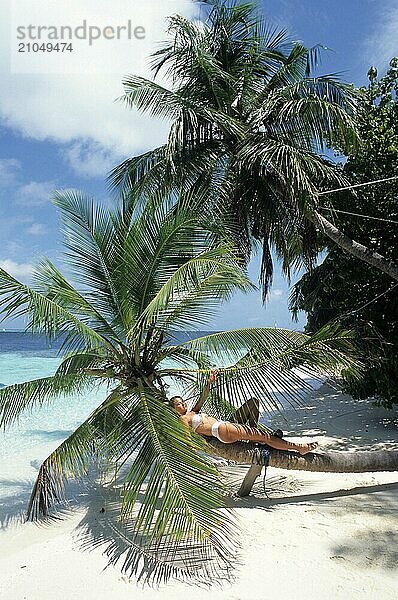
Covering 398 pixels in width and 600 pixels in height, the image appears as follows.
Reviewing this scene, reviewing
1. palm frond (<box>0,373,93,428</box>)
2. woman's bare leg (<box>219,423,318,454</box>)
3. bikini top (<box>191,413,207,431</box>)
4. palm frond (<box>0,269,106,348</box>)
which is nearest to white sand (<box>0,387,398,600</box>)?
woman's bare leg (<box>219,423,318,454</box>)

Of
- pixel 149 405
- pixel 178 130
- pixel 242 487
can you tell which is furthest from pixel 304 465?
pixel 178 130

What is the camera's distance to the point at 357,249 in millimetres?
8375

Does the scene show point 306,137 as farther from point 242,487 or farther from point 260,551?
point 260,551

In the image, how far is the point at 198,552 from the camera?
16.0ft

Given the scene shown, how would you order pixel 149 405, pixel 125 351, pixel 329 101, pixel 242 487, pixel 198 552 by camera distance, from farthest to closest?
pixel 329 101 < pixel 242 487 < pixel 125 351 < pixel 149 405 < pixel 198 552

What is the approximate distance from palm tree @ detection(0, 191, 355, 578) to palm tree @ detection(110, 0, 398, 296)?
2.93m

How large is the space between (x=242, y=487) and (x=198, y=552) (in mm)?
1647

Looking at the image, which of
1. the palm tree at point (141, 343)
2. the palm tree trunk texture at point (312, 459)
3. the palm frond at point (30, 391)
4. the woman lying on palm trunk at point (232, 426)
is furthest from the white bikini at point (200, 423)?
the palm frond at point (30, 391)

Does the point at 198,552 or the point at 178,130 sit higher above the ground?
the point at 178,130

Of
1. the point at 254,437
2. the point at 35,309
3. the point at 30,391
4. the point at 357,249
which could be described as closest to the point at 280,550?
the point at 254,437

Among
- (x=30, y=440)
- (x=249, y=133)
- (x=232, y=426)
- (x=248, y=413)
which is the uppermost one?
(x=249, y=133)

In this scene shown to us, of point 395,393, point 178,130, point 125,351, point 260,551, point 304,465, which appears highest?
point 178,130

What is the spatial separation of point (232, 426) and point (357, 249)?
394cm

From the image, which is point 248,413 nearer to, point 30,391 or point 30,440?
point 30,391
